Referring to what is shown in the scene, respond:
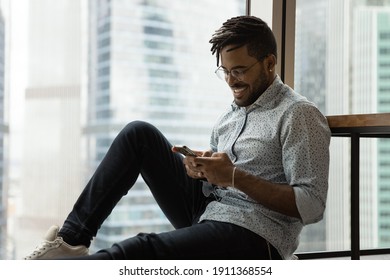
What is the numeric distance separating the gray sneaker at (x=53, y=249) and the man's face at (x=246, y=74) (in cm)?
65

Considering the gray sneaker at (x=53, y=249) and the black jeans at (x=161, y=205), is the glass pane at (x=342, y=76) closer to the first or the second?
the black jeans at (x=161, y=205)

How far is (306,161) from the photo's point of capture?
4.68 ft

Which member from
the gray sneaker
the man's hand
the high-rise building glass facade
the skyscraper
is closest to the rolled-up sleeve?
the man's hand

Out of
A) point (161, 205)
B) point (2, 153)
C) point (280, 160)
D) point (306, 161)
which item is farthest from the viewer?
point (2, 153)

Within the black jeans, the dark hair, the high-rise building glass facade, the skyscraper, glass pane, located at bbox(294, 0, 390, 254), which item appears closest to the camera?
the black jeans

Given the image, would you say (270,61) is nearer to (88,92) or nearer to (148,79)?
(148,79)

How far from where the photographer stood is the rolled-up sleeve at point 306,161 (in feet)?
4.64

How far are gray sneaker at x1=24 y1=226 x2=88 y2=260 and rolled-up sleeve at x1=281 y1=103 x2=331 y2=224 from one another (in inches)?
24.2

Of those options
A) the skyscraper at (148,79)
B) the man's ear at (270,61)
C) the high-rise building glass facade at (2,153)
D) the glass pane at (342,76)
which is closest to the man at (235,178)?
the man's ear at (270,61)

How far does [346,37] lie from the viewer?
7.85ft

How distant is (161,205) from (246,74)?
503mm

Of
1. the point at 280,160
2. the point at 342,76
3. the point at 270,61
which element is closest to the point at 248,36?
the point at 270,61

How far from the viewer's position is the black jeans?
1351 mm

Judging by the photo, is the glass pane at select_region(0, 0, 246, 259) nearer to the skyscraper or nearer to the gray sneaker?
the skyscraper
